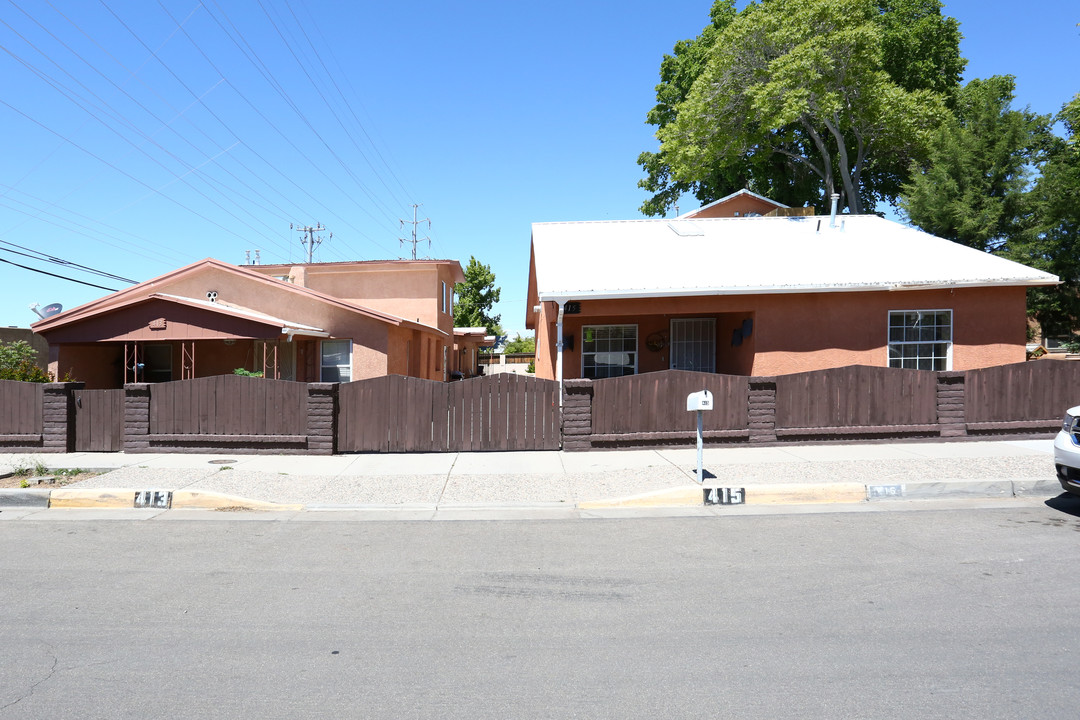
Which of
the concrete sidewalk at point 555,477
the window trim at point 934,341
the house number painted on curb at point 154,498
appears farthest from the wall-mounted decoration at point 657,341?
the house number painted on curb at point 154,498

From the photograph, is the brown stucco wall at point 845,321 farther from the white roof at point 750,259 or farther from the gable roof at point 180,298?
the gable roof at point 180,298

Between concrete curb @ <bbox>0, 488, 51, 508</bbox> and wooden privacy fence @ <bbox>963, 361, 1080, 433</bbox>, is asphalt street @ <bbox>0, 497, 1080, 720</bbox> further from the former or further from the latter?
wooden privacy fence @ <bbox>963, 361, 1080, 433</bbox>

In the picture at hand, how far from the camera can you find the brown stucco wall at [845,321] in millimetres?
13508

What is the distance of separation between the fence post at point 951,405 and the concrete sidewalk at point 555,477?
34cm

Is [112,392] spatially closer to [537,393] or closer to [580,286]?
[537,393]

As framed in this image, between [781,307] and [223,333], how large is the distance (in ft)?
41.3

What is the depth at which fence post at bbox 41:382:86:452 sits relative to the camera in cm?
1127

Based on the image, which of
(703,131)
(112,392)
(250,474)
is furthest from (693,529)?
(703,131)

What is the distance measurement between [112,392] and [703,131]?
22.6 meters

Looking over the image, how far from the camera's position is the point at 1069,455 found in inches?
280

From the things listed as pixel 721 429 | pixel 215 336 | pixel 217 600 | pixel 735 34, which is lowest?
pixel 217 600

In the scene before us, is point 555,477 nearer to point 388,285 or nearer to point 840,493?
point 840,493

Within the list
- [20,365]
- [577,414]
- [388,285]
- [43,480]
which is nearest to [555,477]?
[577,414]

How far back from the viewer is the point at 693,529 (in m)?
6.93
